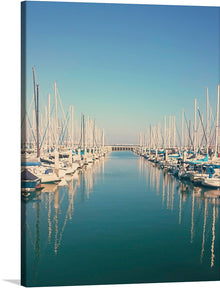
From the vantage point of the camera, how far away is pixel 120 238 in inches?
330

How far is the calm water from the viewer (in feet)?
20.5

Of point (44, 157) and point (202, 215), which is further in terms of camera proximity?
point (44, 157)

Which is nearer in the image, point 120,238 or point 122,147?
point 120,238

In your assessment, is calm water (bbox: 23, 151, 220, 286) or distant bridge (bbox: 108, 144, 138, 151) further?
distant bridge (bbox: 108, 144, 138, 151)

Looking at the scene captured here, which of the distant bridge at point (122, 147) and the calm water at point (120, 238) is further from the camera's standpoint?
the distant bridge at point (122, 147)

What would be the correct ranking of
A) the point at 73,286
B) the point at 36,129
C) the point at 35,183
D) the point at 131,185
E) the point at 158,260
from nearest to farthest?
the point at 73,286
the point at 158,260
the point at 35,183
the point at 36,129
the point at 131,185

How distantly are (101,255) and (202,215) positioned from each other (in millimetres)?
4924

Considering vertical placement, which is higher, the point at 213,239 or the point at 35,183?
the point at 35,183

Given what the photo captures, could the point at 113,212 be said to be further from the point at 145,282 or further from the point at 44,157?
the point at 44,157

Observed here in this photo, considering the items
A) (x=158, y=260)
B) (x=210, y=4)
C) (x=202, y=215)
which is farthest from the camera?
(x=202, y=215)

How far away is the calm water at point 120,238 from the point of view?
6.24 meters
